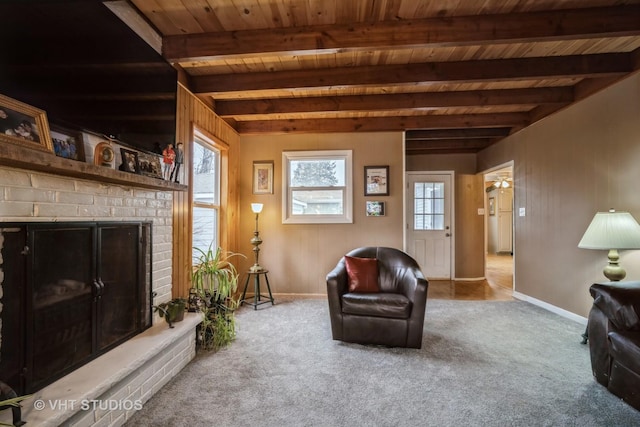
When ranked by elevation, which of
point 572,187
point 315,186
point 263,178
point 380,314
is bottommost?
point 380,314

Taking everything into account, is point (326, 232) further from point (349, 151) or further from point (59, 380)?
point (59, 380)

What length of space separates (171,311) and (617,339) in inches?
118

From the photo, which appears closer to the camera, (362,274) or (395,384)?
(395,384)

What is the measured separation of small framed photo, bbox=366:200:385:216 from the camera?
4.11 meters

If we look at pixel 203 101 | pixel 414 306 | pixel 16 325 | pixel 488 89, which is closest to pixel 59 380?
pixel 16 325

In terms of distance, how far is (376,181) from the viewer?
411 cm

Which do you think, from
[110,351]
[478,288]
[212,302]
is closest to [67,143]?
[110,351]

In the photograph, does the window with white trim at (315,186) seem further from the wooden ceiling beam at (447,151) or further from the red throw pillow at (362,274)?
the wooden ceiling beam at (447,151)

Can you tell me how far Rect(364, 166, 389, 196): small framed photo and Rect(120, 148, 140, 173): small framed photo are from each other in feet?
9.63

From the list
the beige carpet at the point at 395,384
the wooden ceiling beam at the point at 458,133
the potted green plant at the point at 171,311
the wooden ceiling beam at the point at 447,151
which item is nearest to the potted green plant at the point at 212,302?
the beige carpet at the point at 395,384

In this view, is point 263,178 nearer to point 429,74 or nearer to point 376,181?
point 376,181

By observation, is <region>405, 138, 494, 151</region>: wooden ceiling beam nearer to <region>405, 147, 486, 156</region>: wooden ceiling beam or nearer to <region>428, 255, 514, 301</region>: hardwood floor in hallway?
<region>405, 147, 486, 156</region>: wooden ceiling beam

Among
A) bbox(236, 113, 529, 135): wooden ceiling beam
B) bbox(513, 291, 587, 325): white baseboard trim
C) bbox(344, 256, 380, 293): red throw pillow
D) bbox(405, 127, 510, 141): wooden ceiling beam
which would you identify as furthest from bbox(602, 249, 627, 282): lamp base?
bbox(405, 127, 510, 141): wooden ceiling beam

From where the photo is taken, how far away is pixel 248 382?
195 cm
